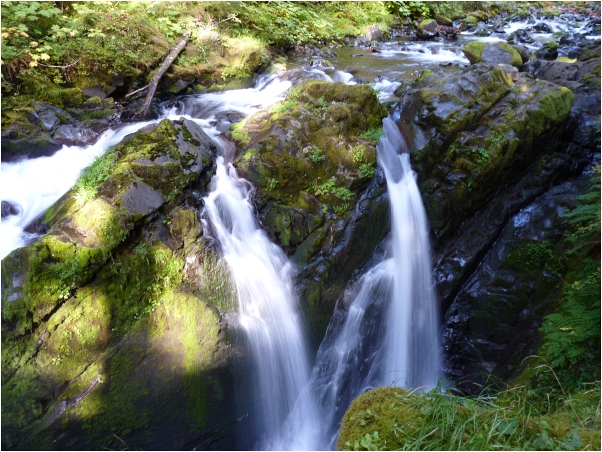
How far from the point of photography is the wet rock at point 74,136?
20.1 ft

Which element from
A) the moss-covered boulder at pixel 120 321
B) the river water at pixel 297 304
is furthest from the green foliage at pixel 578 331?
the moss-covered boulder at pixel 120 321

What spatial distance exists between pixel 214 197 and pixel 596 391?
4.51 m

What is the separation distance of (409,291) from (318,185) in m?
2.20

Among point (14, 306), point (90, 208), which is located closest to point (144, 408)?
point (14, 306)

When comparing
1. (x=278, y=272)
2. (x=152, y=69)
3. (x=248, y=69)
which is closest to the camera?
(x=278, y=272)

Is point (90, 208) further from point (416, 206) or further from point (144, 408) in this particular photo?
point (416, 206)

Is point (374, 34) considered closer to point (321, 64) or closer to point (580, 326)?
point (321, 64)

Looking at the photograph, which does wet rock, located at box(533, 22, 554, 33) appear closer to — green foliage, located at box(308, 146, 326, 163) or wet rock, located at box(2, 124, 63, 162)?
green foliage, located at box(308, 146, 326, 163)

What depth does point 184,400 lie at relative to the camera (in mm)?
4523

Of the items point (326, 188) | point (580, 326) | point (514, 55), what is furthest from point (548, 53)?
point (580, 326)

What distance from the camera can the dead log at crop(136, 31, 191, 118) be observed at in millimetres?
7266

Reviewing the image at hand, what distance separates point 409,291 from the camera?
6.02 m

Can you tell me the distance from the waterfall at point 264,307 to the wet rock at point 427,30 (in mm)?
12571

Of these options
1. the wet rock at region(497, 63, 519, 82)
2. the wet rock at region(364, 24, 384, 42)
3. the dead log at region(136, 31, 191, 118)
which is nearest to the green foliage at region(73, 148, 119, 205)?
the dead log at region(136, 31, 191, 118)
